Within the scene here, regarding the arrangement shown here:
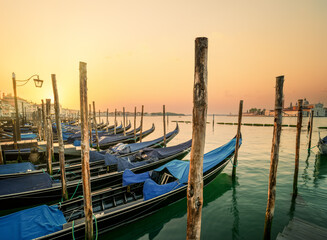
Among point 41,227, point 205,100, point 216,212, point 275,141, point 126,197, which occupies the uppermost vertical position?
point 205,100

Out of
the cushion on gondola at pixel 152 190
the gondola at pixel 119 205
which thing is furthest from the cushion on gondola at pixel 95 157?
the cushion on gondola at pixel 152 190

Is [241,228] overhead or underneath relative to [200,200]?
underneath

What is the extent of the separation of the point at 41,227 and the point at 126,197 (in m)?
2.42

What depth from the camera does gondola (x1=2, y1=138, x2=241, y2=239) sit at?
127 inches

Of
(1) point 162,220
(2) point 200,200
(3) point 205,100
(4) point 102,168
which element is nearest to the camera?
(3) point 205,100

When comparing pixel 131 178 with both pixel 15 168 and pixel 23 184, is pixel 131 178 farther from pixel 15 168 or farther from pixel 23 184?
pixel 15 168

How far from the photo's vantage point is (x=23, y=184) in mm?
4852

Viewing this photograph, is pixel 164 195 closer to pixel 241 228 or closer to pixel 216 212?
pixel 216 212

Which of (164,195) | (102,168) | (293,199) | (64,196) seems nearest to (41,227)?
(64,196)

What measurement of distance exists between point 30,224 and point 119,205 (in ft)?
7.26

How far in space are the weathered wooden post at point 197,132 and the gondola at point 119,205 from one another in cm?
255

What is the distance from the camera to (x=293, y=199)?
570 cm

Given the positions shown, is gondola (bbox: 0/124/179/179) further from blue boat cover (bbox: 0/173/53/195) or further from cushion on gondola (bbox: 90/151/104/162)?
blue boat cover (bbox: 0/173/53/195)

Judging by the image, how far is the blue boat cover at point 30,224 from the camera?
2.81 metres
